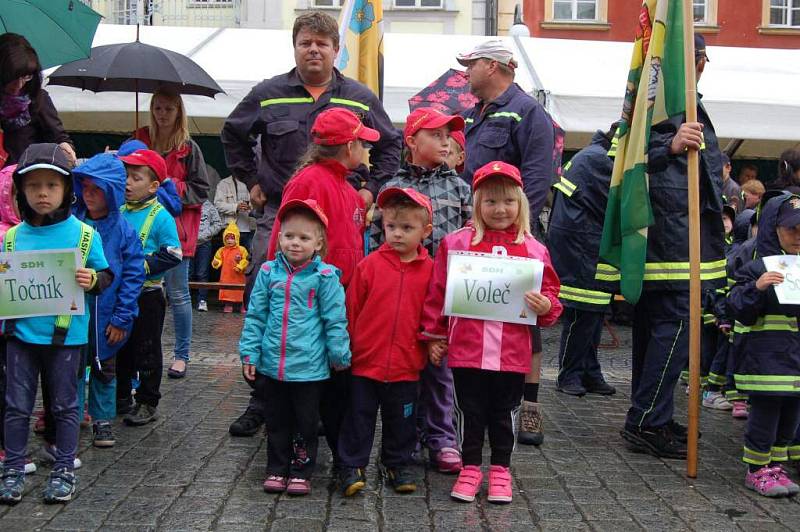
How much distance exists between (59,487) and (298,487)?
104cm

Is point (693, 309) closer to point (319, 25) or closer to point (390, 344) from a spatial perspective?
point (390, 344)

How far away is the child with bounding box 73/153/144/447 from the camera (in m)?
5.44

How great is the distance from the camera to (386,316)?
15.7 ft

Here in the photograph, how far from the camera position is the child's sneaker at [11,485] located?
14.6 feet

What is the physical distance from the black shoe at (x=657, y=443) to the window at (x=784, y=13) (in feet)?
63.4

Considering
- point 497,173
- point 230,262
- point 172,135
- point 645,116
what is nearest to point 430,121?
point 497,173

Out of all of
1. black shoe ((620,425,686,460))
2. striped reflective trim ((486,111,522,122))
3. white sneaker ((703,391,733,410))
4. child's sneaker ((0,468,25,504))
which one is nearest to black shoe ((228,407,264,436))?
child's sneaker ((0,468,25,504))

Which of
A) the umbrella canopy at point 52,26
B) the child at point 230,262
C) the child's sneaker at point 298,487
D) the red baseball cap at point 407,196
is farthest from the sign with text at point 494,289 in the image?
the child at point 230,262

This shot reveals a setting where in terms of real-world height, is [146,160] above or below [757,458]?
above

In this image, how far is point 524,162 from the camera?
601 cm

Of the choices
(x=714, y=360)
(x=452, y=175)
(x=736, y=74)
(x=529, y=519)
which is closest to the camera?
(x=529, y=519)

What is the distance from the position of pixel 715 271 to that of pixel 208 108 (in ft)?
25.3

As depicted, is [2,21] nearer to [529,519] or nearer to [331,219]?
[331,219]

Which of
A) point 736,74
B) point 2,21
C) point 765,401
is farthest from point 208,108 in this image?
point 765,401
